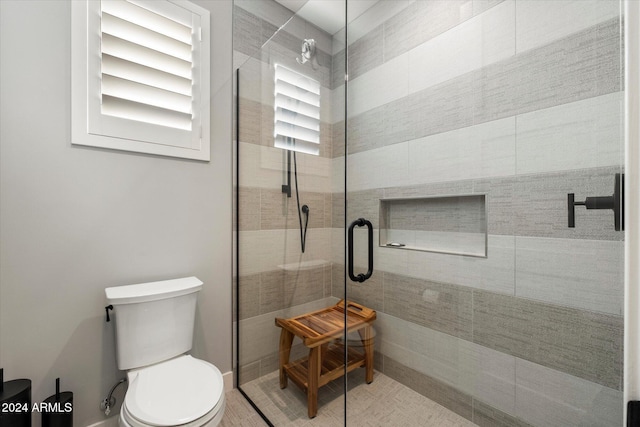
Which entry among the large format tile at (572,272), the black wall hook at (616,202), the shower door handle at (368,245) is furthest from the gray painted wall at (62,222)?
the black wall hook at (616,202)

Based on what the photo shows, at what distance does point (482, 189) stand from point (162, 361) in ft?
5.48

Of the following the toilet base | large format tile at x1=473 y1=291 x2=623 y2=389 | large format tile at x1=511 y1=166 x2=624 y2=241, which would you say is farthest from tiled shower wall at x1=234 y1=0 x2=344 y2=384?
large format tile at x1=511 y1=166 x2=624 y2=241

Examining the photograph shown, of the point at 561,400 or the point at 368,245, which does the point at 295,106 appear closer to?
the point at 368,245

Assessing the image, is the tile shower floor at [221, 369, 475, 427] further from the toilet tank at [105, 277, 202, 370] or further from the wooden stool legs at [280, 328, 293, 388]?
the toilet tank at [105, 277, 202, 370]

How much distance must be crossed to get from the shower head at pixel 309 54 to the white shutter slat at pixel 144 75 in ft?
2.49

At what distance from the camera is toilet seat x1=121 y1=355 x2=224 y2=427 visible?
0.99 meters

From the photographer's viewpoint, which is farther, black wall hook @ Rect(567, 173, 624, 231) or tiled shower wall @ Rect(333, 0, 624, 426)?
tiled shower wall @ Rect(333, 0, 624, 426)

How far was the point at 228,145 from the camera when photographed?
185 centimetres

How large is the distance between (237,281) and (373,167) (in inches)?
47.3

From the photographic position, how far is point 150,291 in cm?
138

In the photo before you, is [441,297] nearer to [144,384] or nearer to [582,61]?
[582,61]

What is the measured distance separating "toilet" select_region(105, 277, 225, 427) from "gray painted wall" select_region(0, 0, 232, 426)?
17cm

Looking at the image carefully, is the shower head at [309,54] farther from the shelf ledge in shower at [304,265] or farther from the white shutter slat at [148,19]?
the shelf ledge in shower at [304,265]

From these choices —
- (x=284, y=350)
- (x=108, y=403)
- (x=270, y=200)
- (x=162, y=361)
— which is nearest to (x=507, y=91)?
(x=270, y=200)
